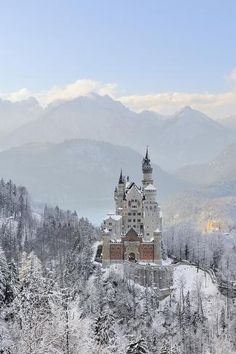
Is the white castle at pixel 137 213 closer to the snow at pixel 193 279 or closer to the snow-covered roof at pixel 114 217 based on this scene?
the snow-covered roof at pixel 114 217

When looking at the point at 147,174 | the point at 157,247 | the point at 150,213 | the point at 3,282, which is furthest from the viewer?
the point at 147,174

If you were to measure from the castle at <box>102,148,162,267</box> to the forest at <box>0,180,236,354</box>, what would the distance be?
487 cm

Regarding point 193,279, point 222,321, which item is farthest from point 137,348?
point 193,279

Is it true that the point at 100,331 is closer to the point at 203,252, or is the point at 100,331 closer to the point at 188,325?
the point at 188,325

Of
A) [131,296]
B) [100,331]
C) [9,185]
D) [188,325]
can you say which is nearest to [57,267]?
[131,296]

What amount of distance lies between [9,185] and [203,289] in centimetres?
6978

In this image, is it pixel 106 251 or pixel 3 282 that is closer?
pixel 3 282

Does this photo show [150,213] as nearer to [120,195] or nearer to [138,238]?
[138,238]

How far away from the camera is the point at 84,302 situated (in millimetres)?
85438

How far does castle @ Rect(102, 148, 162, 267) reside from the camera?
106750 mm

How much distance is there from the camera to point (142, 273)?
10275 centimetres

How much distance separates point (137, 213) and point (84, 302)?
104 feet

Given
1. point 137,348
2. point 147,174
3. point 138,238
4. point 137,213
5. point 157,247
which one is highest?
point 147,174

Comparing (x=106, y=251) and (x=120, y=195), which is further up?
(x=120, y=195)
